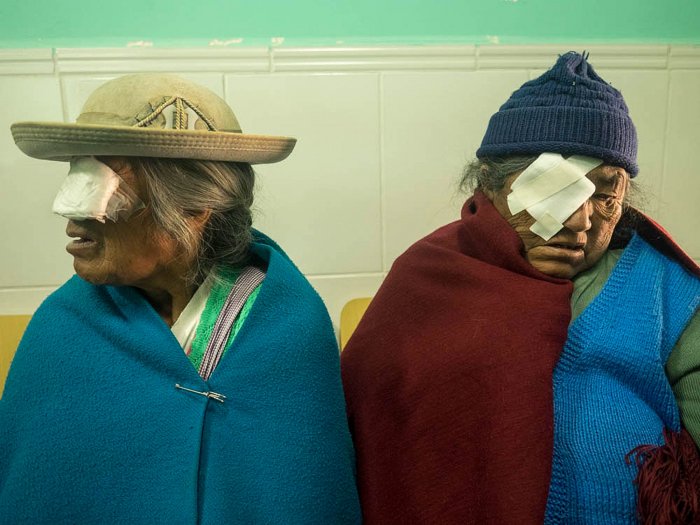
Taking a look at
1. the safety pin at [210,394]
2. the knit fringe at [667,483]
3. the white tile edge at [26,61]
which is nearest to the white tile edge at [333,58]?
the white tile edge at [26,61]

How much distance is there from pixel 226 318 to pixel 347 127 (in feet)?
2.56

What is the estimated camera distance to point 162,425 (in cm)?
87

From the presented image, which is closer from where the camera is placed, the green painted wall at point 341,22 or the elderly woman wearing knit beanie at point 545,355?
the elderly woman wearing knit beanie at point 545,355

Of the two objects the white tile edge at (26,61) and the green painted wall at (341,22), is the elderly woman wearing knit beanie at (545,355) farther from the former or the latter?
the white tile edge at (26,61)

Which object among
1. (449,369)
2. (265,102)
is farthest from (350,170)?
(449,369)

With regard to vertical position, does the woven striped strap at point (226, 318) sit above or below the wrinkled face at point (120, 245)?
below

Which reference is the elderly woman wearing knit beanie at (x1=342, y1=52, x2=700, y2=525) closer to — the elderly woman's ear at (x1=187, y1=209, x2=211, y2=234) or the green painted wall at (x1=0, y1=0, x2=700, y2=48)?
the elderly woman's ear at (x1=187, y1=209, x2=211, y2=234)

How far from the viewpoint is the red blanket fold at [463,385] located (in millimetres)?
944

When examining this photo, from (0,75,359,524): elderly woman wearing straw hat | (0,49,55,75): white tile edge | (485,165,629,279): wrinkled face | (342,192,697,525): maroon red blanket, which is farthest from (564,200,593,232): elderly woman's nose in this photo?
(0,49,55,75): white tile edge

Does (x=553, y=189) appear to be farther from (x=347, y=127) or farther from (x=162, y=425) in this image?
(x=162, y=425)

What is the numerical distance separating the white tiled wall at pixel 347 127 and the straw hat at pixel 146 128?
0.61 m

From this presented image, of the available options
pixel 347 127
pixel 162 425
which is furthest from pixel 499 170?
pixel 162 425

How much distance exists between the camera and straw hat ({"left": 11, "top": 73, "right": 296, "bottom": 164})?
0.82 m

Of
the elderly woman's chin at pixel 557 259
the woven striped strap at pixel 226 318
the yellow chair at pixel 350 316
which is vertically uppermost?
the elderly woman's chin at pixel 557 259
